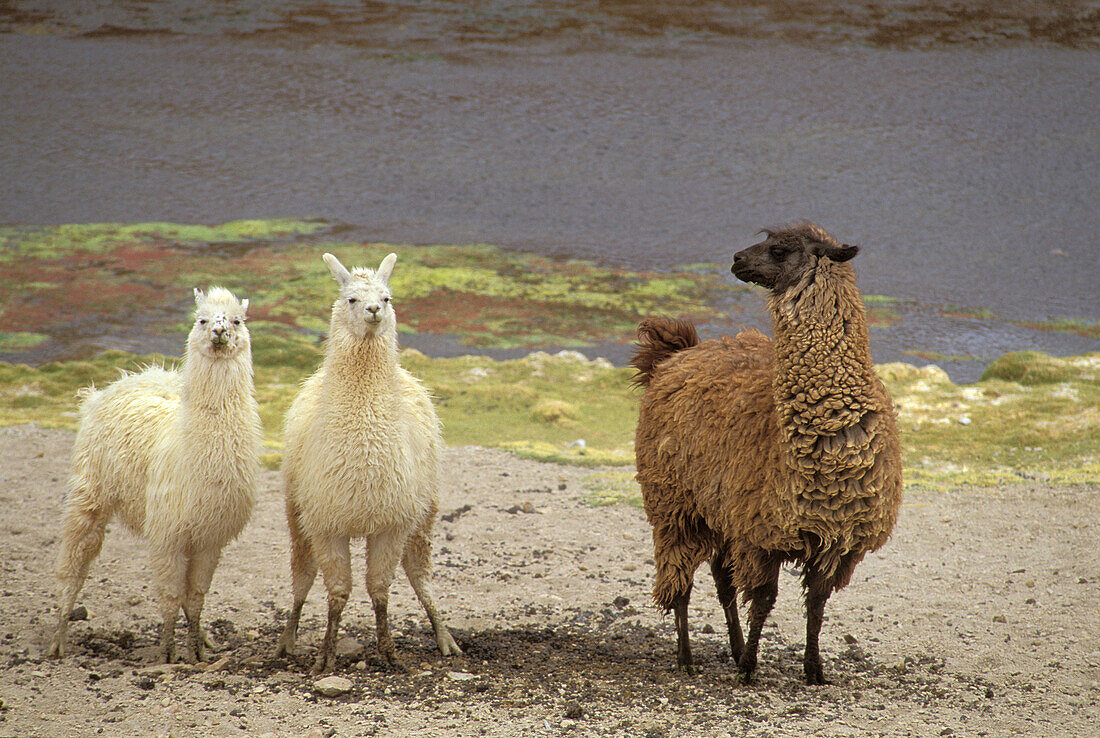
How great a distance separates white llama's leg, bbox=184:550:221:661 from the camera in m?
6.42

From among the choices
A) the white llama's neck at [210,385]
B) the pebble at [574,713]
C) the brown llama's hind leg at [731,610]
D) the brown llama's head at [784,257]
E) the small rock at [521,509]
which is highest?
the brown llama's head at [784,257]

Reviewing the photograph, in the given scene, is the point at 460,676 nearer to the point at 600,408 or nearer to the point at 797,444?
the point at 797,444

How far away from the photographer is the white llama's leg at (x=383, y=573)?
627 cm

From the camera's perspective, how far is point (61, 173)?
20.0 meters

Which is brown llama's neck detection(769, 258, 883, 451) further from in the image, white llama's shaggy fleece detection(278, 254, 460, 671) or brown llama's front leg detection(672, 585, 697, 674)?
white llama's shaggy fleece detection(278, 254, 460, 671)

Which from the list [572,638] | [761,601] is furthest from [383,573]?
[761,601]

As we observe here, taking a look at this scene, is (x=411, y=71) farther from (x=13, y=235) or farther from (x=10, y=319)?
(x=10, y=319)

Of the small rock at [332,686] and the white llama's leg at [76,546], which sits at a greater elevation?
the white llama's leg at [76,546]

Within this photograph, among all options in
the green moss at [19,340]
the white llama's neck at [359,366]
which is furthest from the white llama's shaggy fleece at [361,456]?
the green moss at [19,340]

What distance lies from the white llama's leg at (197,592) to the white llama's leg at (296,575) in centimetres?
52

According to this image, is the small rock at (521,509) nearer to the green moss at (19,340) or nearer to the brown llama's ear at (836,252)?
the brown llama's ear at (836,252)

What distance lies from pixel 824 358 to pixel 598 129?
57.2 ft

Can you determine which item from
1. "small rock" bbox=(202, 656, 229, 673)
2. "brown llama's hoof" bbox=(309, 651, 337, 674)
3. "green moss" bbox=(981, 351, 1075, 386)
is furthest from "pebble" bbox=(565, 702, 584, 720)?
"green moss" bbox=(981, 351, 1075, 386)

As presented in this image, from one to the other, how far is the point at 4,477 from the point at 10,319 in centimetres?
649
